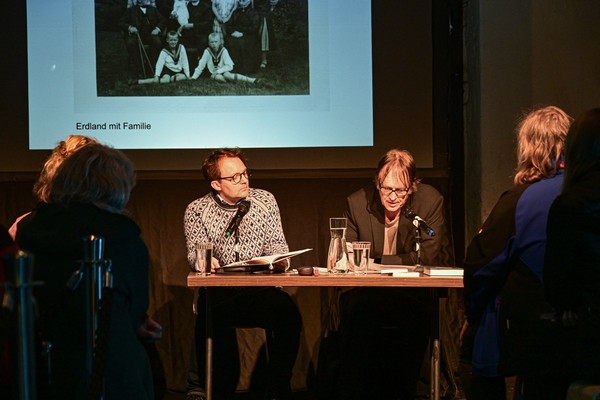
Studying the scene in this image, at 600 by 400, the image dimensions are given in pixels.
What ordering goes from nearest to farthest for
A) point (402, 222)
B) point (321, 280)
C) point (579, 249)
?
point (579, 249) → point (321, 280) → point (402, 222)

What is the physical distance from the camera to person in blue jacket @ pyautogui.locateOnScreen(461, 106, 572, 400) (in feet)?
10.3

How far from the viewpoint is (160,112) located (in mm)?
5508

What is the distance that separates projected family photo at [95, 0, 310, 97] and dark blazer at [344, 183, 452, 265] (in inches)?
43.1

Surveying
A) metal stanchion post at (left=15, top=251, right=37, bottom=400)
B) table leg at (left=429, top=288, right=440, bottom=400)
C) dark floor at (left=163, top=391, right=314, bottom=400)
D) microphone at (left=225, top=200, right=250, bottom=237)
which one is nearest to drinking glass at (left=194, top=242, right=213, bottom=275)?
microphone at (left=225, top=200, right=250, bottom=237)

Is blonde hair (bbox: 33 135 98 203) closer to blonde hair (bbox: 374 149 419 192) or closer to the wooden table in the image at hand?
the wooden table

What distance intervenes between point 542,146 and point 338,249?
1.30 m

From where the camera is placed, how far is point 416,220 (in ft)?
14.0

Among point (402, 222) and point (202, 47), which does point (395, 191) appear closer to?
point (402, 222)

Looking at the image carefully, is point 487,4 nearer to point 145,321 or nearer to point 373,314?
point 373,314

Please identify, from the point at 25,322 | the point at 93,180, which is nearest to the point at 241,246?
the point at 93,180

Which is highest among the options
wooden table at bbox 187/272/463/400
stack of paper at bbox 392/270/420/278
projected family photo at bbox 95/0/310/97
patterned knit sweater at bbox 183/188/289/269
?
projected family photo at bbox 95/0/310/97

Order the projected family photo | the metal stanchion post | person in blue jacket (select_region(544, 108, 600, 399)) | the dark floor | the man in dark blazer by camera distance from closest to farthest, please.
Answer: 1. the metal stanchion post
2. person in blue jacket (select_region(544, 108, 600, 399))
3. the man in dark blazer
4. the dark floor
5. the projected family photo

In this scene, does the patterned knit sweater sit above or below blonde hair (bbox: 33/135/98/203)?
below

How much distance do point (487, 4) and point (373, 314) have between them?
215cm
